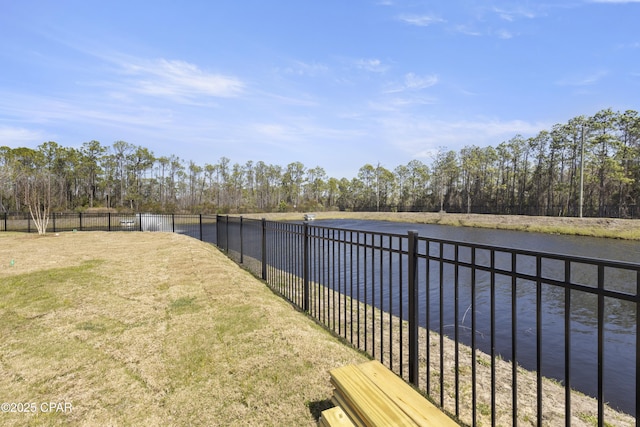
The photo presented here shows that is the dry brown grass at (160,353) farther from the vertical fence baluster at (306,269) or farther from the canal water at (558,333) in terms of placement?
the canal water at (558,333)

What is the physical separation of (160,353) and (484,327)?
5973 mm

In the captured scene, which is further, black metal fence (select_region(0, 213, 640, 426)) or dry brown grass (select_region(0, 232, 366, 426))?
dry brown grass (select_region(0, 232, 366, 426))

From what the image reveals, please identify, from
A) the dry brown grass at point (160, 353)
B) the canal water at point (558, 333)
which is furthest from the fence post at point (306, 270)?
the canal water at point (558, 333)

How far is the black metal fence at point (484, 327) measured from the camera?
2.00m

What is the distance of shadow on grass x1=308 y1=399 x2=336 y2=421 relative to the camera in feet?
8.39

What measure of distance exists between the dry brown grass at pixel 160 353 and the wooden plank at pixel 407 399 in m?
0.65

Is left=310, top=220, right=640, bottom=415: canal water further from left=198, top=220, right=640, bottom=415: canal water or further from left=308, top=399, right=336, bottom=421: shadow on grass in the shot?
left=308, top=399, right=336, bottom=421: shadow on grass

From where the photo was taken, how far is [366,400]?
2076 millimetres

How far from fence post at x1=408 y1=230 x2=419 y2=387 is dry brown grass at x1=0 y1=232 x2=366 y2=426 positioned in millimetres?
704

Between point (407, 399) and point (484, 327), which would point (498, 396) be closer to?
point (407, 399)

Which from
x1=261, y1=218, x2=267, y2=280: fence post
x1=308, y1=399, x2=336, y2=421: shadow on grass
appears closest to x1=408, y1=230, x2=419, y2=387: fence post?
x1=308, y1=399, x2=336, y2=421: shadow on grass

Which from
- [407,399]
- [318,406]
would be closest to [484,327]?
[318,406]

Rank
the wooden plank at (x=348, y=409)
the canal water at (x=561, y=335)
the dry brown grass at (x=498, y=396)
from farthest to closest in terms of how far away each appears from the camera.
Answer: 1. the canal water at (x=561, y=335)
2. the dry brown grass at (x=498, y=396)
3. the wooden plank at (x=348, y=409)

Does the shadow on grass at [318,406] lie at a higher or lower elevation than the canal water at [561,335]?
higher
